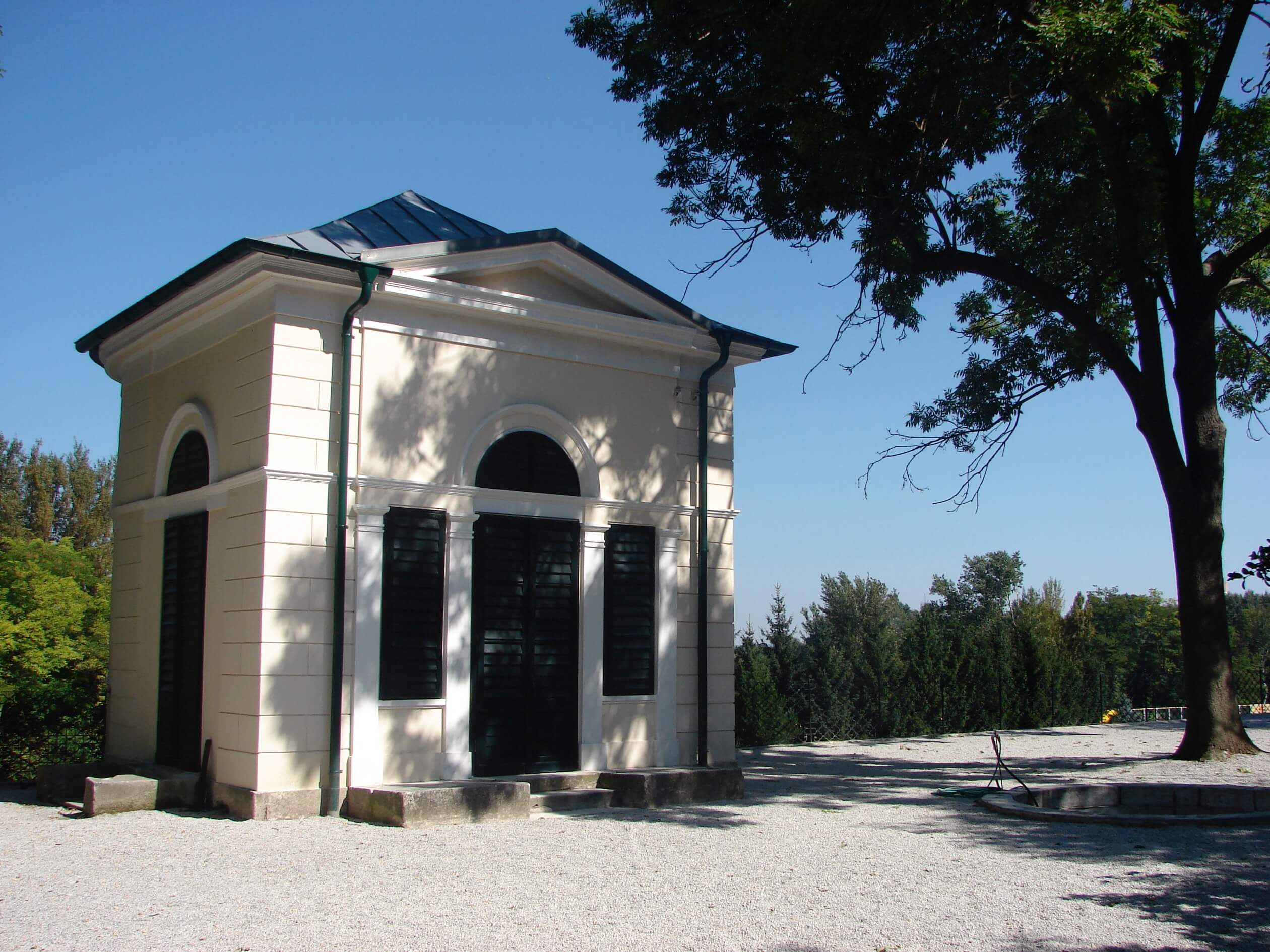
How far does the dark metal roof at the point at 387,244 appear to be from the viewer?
9875 millimetres

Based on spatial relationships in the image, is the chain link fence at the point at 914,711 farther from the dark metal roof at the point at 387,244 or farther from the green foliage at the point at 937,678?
the dark metal roof at the point at 387,244

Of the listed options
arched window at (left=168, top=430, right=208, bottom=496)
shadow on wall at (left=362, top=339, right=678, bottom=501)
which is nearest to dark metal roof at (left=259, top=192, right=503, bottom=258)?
shadow on wall at (left=362, top=339, right=678, bottom=501)

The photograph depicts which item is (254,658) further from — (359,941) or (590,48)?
(590,48)

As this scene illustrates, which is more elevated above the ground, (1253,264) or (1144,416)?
(1253,264)

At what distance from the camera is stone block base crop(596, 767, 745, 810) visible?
10375mm

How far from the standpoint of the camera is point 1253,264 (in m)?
15.9

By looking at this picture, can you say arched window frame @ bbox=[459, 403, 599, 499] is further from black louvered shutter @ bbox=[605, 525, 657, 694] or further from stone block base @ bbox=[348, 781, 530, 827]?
stone block base @ bbox=[348, 781, 530, 827]

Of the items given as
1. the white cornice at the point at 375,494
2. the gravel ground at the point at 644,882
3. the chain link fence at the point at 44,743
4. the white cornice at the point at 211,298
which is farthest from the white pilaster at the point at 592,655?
the chain link fence at the point at 44,743

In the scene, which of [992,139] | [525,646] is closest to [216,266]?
[525,646]

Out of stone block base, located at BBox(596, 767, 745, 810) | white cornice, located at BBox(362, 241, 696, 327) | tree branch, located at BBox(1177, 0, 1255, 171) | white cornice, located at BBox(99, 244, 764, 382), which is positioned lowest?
stone block base, located at BBox(596, 767, 745, 810)

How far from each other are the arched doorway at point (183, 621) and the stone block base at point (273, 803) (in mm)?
1228

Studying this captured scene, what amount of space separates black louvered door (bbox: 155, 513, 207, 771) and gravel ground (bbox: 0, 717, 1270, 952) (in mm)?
1310

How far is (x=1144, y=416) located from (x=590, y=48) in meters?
8.59

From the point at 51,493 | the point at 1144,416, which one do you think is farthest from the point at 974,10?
the point at 51,493
